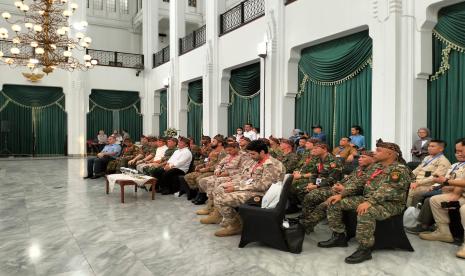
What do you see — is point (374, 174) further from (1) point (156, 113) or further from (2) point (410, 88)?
(1) point (156, 113)

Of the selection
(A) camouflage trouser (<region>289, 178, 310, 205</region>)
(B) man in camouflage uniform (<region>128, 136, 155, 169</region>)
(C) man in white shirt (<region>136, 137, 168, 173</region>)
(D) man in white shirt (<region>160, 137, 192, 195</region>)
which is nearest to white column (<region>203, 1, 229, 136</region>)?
(B) man in camouflage uniform (<region>128, 136, 155, 169</region>)

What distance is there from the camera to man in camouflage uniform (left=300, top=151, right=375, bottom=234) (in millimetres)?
3852

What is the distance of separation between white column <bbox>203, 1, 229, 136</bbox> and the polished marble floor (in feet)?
19.5

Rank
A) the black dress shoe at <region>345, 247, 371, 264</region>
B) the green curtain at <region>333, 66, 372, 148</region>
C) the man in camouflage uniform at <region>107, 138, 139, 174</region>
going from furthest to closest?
the man in camouflage uniform at <region>107, 138, 139, 174</region> → the green curtain at <region>333, 66, 372, 148</region> → the black dress shoe at <region>345, 247, 371, 264</region>

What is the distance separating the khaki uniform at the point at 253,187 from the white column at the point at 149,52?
13.2 metres

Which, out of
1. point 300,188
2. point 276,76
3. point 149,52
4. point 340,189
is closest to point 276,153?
point 300,188

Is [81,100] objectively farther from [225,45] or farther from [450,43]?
[450,43]

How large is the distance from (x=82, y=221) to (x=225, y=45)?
7.33 metres

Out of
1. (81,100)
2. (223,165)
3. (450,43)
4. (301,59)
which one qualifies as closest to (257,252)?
(223,165)

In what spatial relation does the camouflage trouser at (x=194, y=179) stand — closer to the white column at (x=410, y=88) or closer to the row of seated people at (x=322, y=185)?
the row of seated people at (x=322, y=185)

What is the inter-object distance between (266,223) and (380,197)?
1.03 m

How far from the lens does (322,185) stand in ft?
14.7

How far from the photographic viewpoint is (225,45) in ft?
36.4

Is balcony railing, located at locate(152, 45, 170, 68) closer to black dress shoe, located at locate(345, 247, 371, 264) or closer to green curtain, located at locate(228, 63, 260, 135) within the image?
green curtain, located at locate(228, 63, 260, 135)
